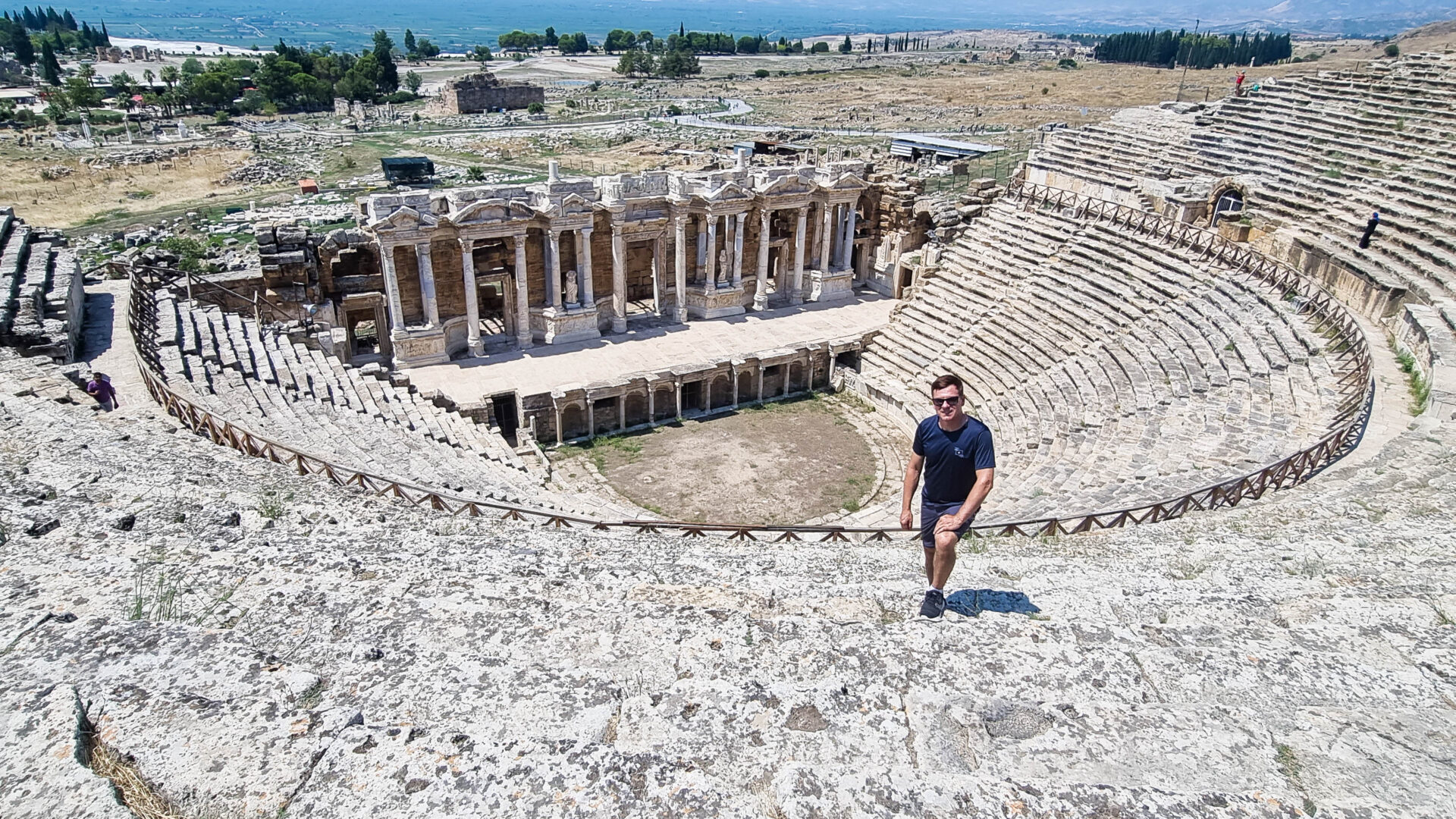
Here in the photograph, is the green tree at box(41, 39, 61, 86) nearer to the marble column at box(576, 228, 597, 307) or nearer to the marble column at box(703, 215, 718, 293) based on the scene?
the marble column at box(576, 228, 597, 307)

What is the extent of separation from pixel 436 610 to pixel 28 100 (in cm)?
11199

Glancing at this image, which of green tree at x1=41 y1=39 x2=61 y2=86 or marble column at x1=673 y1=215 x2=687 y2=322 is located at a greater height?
green tree at x1=41 y1=39 x2=61 y2=86

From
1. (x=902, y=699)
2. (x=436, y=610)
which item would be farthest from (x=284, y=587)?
(x=902, y=699)

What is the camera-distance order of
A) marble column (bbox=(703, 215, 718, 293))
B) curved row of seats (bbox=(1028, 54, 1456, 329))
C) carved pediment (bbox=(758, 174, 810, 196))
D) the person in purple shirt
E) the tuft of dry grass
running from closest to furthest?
the tuft of dry grass
the person in purple shirt
curved row of seats (bbox=(1028, 54, 1456, 329))
marble column (bbox=(703, 215, 718, 293))
carved pediment (bbox=(758, 174, 810, 196))

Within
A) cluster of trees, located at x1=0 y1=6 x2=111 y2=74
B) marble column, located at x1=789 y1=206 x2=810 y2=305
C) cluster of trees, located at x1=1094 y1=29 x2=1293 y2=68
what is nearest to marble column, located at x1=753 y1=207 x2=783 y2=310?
marble column, located at x1=789 y1=206 x2=810 y2=305

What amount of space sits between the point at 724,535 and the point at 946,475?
24.9 feet

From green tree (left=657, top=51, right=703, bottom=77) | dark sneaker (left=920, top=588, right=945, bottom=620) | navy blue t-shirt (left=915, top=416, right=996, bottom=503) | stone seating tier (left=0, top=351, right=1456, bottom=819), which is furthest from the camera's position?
green tree (left=657, top=51, right=703, bottom=77)

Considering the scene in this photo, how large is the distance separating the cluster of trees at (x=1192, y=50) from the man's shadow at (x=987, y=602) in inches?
4814

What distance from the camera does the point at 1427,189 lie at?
2134cm

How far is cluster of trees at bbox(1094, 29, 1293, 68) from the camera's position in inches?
4806

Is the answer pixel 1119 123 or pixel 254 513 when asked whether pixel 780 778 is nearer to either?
pixel 254 513

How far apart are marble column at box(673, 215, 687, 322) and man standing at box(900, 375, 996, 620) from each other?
2083 centimetres

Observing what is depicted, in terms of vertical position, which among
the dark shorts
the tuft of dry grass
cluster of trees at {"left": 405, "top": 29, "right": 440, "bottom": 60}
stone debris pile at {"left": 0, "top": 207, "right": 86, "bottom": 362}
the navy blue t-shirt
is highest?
cluster of trees at {"left": 405, "top": 29, "right": 440, "bottom": 60}

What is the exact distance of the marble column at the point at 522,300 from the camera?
24648 mm
